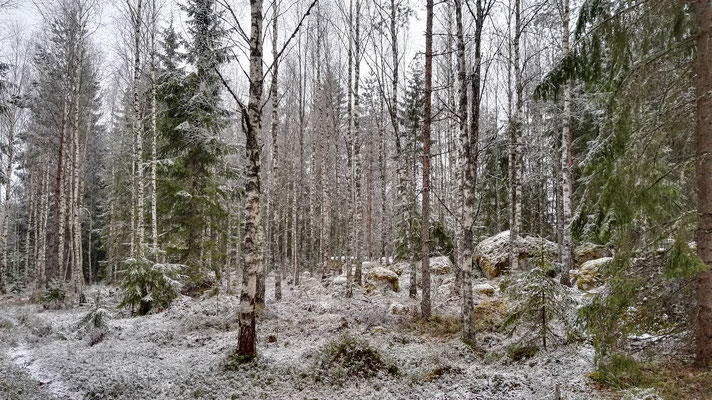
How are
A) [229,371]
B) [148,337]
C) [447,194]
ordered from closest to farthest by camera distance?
1. [229,371]
2. [148,337]
3. [447,194]

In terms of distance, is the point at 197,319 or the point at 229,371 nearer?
the point at 229,371

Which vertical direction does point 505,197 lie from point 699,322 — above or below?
above

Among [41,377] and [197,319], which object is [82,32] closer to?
[197,319]

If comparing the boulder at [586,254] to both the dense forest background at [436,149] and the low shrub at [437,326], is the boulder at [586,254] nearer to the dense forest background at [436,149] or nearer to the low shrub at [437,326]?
the dense forest background at [436,149]

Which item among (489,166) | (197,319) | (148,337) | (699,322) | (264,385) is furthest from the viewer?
(489,166)

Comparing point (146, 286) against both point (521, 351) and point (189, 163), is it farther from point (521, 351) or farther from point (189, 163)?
point (521, 351)

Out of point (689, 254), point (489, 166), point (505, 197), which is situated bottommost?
point (689, 254)

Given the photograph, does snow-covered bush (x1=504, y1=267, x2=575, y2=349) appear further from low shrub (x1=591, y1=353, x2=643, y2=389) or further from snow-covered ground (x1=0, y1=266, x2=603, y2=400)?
low shrub (x1=591, y1=353, x2=643, y2=389)

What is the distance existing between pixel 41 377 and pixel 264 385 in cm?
380

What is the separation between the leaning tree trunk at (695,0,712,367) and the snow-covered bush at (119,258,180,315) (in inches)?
507

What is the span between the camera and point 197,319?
995cm

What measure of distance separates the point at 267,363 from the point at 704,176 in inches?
274

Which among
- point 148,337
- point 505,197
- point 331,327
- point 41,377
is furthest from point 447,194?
point 41,377

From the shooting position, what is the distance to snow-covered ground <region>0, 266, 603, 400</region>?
558 centimetres
